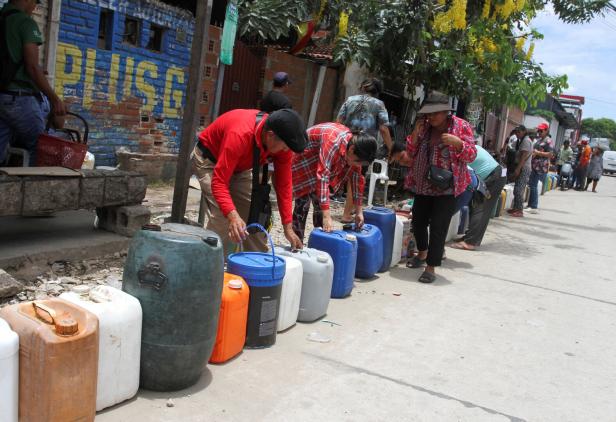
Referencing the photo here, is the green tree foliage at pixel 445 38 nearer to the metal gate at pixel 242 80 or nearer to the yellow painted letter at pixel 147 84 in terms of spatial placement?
the metal gate at pixel 242 80

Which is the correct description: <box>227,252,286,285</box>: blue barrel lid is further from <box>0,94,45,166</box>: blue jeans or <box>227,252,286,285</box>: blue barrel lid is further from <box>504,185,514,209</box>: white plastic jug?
<box>504,185,514,209</box>: white plastic jug

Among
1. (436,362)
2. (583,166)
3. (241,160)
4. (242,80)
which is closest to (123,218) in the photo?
(241,160)

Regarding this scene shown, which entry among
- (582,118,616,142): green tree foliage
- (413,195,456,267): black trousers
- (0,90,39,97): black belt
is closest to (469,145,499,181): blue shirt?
(413,195,456,267): black trousers

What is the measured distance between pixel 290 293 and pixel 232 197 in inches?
34.1

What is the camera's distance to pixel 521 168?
451 inches

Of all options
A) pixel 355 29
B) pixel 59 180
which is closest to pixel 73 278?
pixel 59 180

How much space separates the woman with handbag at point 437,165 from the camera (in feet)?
18.9

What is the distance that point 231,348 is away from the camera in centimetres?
360

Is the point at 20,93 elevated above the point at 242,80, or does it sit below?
below

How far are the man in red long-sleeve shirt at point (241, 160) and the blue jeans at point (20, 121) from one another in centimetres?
142

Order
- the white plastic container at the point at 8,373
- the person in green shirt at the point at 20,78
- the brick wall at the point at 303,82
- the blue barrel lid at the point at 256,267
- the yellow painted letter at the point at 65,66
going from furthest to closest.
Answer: the brick wall at the point at 303,82, the yellow painted letter at the point at 65,66, the person in green shirt at the point at 20,78, the blue barrel lid at the point at 256,267, the white plastic container at the point at 8,373

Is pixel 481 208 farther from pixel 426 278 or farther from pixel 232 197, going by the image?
pixel 232 197

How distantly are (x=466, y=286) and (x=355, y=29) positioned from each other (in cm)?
537

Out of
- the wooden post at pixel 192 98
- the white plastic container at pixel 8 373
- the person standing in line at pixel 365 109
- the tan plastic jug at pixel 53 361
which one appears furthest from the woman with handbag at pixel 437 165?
the white plastic container at pixel 8 373
